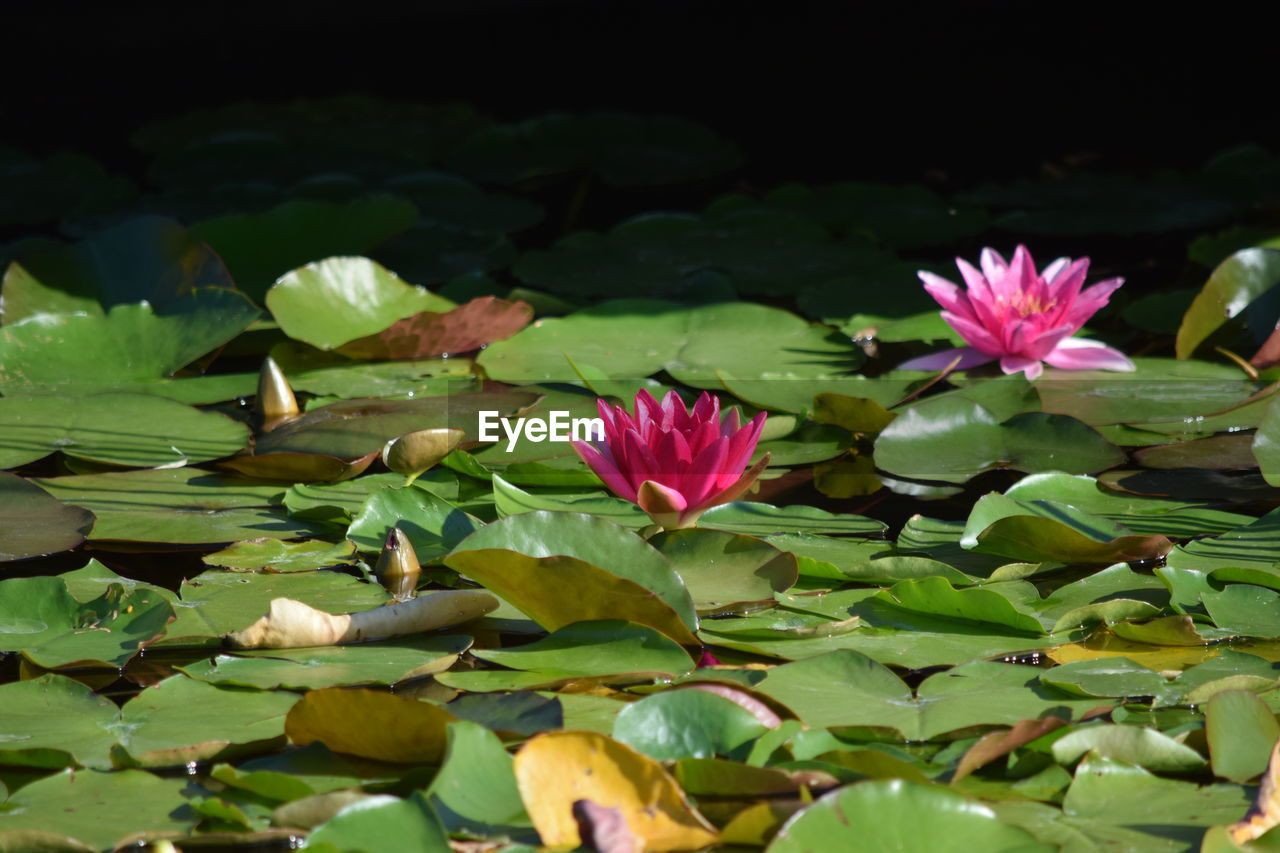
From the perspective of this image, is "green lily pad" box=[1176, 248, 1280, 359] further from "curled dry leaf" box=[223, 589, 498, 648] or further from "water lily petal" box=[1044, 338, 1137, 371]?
"curled dry leaf" box=[223, 589, 498, 648]

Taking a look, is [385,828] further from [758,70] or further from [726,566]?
[758,70]

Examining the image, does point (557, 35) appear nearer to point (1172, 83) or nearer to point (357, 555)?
point (1172, 83)

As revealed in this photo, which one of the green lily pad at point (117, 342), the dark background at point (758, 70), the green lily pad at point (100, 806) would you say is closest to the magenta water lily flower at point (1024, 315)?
the green lily pad at point (117, 342)

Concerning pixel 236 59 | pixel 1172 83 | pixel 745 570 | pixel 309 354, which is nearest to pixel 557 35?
pixel 236 59

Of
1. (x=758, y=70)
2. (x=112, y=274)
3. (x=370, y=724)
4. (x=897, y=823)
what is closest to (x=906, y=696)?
(x=897, y=823)

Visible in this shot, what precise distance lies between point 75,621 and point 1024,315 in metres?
1.42

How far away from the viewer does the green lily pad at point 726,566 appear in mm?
1331

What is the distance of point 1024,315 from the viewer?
202 centimetres

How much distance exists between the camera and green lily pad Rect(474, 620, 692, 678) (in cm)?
119

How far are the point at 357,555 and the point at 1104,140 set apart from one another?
10.9 ft

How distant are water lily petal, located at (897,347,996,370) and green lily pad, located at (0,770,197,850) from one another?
1363mm

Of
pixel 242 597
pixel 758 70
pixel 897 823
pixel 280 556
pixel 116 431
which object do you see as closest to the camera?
pixel 897 823

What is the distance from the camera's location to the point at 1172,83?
15.0 feet

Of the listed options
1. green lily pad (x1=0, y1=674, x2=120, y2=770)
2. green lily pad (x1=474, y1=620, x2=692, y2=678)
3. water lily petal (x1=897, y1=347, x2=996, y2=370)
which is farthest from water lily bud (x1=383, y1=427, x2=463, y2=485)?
water lily petal (x1=897, y1=347, x2=996, y2=370)
